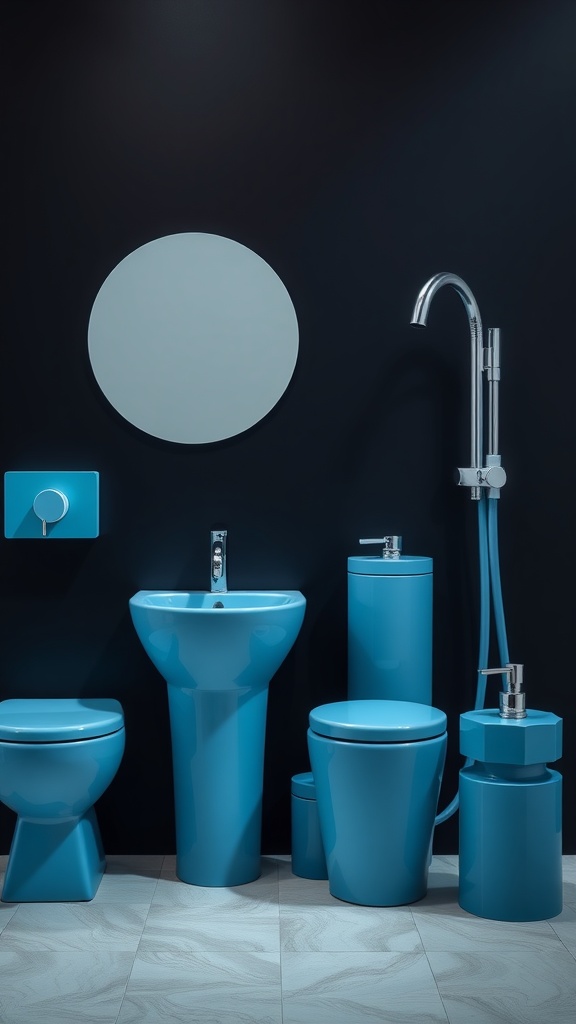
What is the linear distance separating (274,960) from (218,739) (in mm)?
524

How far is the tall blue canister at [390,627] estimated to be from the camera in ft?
7.82

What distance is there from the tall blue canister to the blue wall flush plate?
2.23 feet

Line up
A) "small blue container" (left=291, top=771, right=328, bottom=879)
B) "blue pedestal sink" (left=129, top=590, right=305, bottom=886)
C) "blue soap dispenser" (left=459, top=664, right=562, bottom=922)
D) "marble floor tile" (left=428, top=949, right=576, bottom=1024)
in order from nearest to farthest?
"marble floor tile" (left=428, top=949, right=576, bottom=1024), "blue soap dispenser" (left=459, top=664, right=562, bottom=922), "blue pedestal sink" (left=129, top=590, right=305, bottom=886), "small blue container" (left=291, top=771, right=328, bottom=879)

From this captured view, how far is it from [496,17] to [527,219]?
53 cm

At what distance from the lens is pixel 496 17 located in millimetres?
2574

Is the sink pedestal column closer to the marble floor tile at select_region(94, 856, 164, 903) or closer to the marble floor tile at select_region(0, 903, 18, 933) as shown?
the marble floor tile at select_region(94, 856, 164, 903)

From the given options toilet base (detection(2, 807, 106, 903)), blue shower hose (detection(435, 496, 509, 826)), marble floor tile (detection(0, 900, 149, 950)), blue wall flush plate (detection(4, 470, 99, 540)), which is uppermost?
blue wall flush plate (detection(4, 470, 99, 540))

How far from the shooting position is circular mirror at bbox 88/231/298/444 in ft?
8.38

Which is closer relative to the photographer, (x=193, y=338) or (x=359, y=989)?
(x=359, y=989)

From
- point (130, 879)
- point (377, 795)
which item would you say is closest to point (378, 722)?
point (377, 795)

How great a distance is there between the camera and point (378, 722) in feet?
6.98

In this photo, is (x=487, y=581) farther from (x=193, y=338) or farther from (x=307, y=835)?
(x=193, y=338)

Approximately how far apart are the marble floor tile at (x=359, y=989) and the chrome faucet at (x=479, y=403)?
108 centimetres

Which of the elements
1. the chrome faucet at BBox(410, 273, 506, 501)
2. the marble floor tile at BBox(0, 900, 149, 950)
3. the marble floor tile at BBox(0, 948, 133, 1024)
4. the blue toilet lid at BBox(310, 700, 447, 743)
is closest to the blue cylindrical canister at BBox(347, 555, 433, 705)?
the blue toilet lid at BBox(310, 700, 447, 743)
